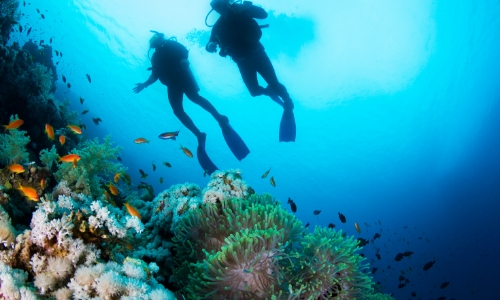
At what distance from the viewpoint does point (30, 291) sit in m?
1.83

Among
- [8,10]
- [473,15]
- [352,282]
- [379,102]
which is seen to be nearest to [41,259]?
[352,282]

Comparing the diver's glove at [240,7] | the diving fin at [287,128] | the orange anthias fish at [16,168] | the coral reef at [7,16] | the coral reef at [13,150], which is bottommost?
the orange anthias fish at [16,168]

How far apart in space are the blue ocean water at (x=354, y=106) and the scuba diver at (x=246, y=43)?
615 inches

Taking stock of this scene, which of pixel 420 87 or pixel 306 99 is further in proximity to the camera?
pixel 306 99

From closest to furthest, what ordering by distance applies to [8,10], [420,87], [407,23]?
[8,10], [407,23], [420,87]

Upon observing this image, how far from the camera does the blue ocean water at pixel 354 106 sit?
96.7ft

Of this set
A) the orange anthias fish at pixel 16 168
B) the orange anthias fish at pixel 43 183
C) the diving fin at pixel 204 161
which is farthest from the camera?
the diving fin at pixel 204 161

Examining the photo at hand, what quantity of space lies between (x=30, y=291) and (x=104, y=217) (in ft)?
2.31

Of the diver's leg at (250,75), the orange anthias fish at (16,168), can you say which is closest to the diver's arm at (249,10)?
the diver's leg at (250,75)

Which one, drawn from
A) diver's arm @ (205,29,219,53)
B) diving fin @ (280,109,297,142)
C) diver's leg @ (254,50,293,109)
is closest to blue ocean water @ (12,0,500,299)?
diving fin @ (280,109,297,142)

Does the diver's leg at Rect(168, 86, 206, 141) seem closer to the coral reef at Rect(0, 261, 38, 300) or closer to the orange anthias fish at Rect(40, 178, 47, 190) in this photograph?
the orange anthias fish at Rect(40, 178, 47, 190)

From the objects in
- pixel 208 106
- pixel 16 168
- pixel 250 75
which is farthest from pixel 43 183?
pixel 250 75

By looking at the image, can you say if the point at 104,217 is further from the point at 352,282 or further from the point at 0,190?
the point at 352,282

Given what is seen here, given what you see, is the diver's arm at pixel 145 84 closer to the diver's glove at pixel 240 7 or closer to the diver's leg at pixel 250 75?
the diver's leg at pixel 250 75
